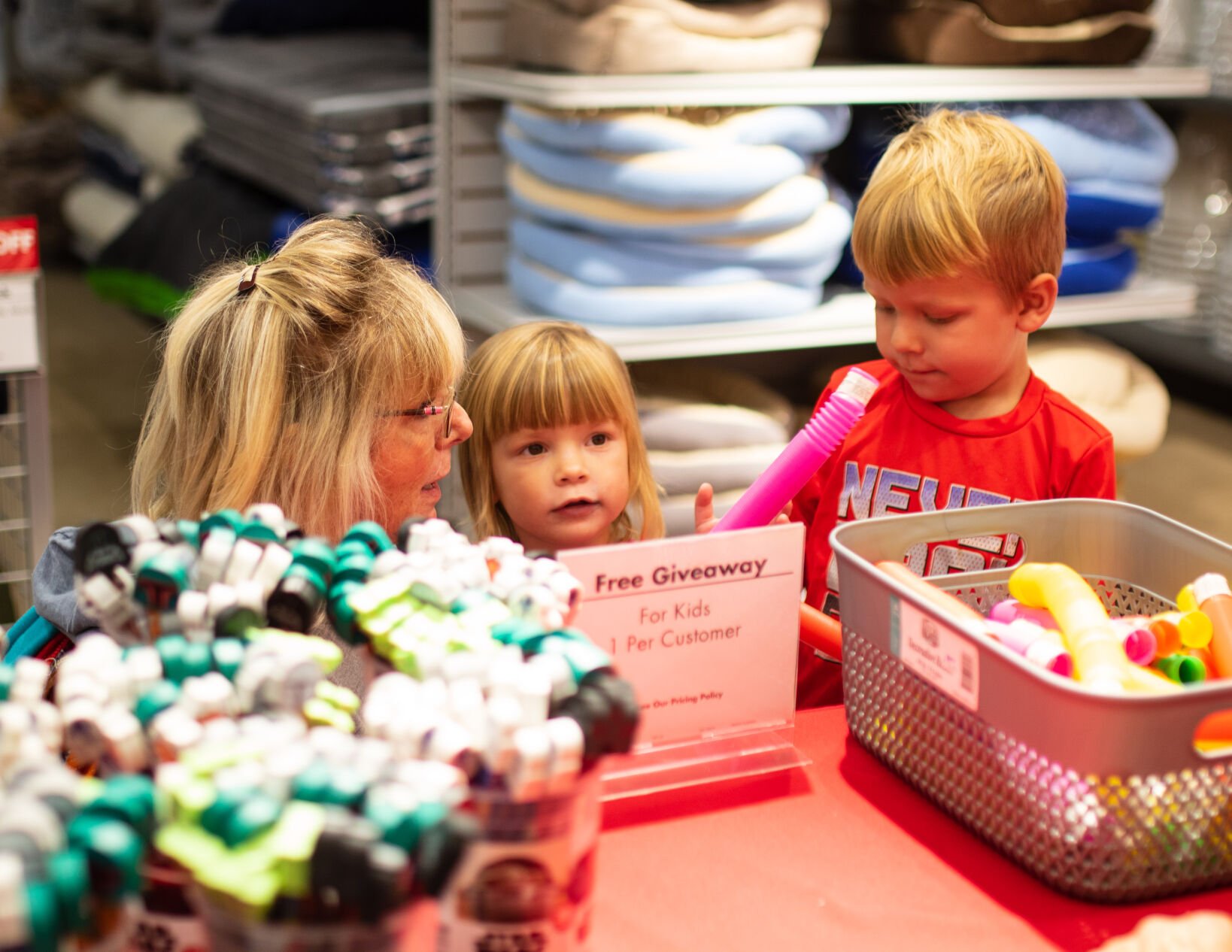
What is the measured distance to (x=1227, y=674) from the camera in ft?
2.65

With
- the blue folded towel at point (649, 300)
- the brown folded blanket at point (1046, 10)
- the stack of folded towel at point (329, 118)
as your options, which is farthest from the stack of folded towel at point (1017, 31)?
the stack of folded towel at point (329, 118)

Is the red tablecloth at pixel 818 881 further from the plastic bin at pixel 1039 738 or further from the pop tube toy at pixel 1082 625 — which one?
the pop tube toy at pixel 1082 625

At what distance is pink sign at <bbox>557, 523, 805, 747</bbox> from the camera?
803 millimetres

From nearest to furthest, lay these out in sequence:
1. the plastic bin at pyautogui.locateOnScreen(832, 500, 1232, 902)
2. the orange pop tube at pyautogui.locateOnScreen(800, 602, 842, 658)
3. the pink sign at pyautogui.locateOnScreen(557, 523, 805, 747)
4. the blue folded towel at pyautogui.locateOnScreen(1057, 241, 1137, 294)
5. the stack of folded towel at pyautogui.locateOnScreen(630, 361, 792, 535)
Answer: the plastic bin at pyautogui.locateOnScreen(832, 500, 1232, 902) → the pink sign at pyautogui.locateOnScreen(557, 523, 805, 747) → the orange pop tube at pyautogui.locateOnScreen(800, 602, 842, 658) → the stack of folded towel at pyautogui.locateOnScreen(630, 361, 792, 535) → the blue folded towel at pyautogui.locateOnScreen(1057, 241, 1137, 294)

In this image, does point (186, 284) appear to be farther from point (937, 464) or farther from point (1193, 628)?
point (1193, 628)

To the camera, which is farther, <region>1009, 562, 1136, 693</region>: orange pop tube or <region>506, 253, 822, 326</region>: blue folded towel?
<region>506, 253, 822, 326</region>: blue folded towel

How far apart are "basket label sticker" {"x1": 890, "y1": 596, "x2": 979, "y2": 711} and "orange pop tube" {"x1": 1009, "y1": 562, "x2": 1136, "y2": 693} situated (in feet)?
0.21

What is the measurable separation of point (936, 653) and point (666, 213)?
133 cm

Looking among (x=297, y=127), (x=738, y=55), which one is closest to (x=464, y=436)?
(x=738, y=55)

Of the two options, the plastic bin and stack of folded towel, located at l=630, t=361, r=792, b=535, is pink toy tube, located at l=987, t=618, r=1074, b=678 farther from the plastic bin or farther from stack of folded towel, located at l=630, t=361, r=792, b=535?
stack of folded towel, located at l=630, t=361, r=792, b=535

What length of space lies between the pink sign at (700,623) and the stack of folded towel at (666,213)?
122cm

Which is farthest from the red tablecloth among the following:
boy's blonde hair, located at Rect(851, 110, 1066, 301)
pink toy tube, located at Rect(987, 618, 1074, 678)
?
boy's blonde hair, located at Rect(851, 110, 1066, 301)

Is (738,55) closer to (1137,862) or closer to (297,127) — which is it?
(297,127)

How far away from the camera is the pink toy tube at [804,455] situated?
2.84ft
